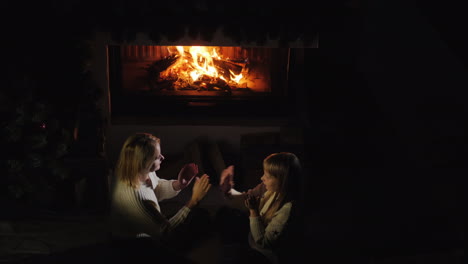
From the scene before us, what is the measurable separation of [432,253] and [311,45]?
227 cm

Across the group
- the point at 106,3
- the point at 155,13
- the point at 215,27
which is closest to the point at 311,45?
the point at 215,27

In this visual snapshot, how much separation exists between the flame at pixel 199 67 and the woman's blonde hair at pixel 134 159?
7.67ft

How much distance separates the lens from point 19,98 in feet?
12.8

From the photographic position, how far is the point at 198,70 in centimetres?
527

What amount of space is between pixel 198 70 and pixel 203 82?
149 millimetres

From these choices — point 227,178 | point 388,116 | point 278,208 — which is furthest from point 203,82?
point 278,208

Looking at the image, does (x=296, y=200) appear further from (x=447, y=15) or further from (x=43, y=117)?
(x=447, y=15)

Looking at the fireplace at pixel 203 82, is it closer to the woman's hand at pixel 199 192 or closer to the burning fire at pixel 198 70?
the burning fire at pixel 198 70

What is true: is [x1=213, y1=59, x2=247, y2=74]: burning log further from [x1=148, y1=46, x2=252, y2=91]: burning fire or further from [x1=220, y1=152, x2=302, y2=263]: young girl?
[x1=220, y1=152, x2=302, y2=263]: young girl

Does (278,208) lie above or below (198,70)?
below

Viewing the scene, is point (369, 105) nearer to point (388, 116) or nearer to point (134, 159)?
point (388, 116)

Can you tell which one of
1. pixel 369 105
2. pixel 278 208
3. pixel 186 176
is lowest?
pixel 278 208

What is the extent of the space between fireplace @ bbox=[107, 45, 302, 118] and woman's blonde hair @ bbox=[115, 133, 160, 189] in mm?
2281

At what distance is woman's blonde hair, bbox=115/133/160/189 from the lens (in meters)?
2.99
